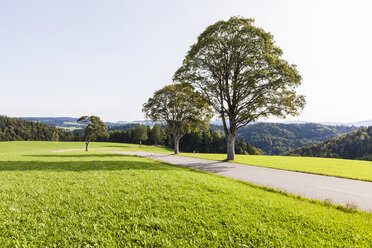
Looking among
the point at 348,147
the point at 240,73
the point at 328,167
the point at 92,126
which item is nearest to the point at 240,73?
the point at 240,73

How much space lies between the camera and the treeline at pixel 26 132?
407 ft

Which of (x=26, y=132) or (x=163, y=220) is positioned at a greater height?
(x=163, y=220)

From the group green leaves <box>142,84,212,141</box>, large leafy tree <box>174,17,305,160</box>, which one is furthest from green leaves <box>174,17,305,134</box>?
green leaves <box>142,84,212,141</box>

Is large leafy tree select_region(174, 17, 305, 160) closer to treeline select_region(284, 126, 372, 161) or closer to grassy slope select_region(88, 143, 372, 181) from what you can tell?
grassy slope select_region(88, 143, 372, 181)

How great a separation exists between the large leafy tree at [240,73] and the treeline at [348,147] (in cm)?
15505

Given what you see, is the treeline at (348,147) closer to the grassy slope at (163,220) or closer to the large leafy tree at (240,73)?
the large leafy tree at (240,73)

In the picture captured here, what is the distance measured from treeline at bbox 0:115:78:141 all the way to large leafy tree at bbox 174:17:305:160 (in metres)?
141

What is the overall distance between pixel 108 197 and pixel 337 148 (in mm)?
193635

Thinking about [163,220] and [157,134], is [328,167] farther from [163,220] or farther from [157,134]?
[157,134]

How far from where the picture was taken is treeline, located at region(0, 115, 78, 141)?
124 metres

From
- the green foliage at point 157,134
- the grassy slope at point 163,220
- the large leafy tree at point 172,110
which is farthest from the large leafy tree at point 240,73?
the green foliage at point 157,134

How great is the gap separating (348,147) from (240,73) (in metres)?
180

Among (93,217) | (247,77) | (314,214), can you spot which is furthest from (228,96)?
(93,217)

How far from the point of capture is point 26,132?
129875mm
